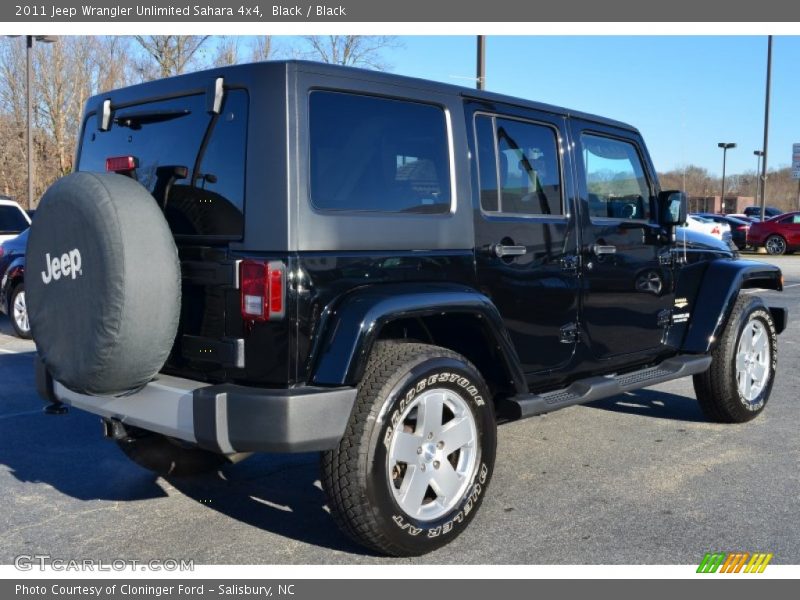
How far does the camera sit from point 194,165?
11.8 feet

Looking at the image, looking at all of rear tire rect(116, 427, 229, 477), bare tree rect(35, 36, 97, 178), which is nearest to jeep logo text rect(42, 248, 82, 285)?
rear tire rect(116, 427, 229, 477)

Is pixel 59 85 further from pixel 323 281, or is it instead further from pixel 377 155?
pixel 323 281

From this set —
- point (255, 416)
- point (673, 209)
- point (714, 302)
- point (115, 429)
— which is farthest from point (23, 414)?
point (714, 302)

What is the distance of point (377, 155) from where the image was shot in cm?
366

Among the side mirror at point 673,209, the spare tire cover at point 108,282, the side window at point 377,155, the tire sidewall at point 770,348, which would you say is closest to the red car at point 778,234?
the tire sidewall at point 770,348

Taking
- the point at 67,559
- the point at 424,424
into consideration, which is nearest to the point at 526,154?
the point at 424,424

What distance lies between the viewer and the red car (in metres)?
27.1

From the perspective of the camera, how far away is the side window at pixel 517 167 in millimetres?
4172

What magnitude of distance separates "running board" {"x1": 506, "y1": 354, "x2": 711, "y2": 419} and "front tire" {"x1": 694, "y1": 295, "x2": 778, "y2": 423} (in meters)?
0.23

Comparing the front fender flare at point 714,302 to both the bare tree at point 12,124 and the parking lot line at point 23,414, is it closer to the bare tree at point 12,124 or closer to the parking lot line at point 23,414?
the parking lot line at point 23,414

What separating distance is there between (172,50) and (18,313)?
2265cm

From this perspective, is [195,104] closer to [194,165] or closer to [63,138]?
[194,165]

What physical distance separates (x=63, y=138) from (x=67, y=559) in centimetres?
3696

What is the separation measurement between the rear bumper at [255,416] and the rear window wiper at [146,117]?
1.25m
